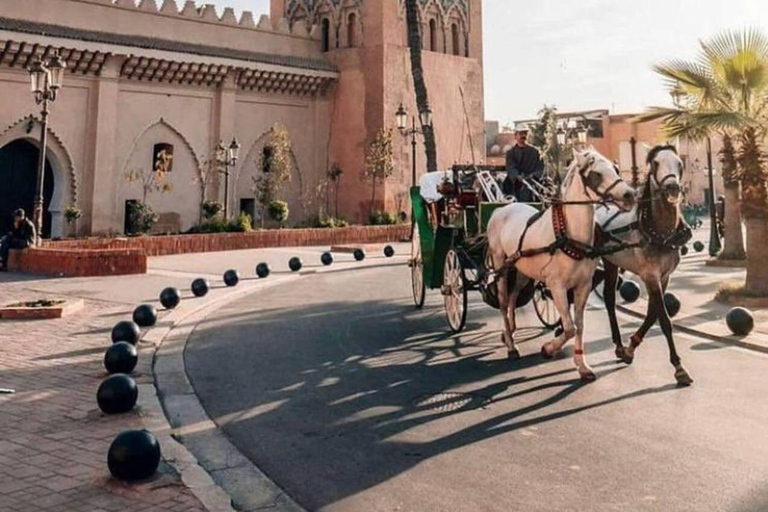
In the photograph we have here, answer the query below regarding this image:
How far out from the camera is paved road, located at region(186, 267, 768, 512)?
3.72 metres

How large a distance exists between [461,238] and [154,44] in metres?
22.8

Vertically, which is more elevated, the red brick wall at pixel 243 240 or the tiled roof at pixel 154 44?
the tiled roof at pixel 154 44

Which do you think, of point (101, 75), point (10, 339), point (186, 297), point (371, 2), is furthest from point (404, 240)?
point (10, 339)

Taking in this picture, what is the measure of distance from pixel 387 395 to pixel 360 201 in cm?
2818

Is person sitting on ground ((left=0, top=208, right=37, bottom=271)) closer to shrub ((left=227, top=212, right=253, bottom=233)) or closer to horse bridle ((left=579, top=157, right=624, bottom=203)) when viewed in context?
shrub ((left=227, top=212, right=253, bottom=233))

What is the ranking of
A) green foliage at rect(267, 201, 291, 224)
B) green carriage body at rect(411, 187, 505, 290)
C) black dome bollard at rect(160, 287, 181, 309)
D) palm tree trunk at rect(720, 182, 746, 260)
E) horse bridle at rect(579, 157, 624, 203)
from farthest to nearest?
green foliage at rect(267, 201, 291, 224) → palm tree trunk at rect(720, 182, 746, 260) → black dome bollard at rect(160, 287, 181, 309) → green carriage body at rect(411, 187, 505, 290) → horse bridle at rect(579, 157, 624, 203)

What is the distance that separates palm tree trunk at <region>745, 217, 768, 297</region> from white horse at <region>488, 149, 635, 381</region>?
6.30 metres

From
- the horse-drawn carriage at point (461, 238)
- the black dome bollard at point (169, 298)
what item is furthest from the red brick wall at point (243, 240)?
the horse-drawn carriage at point (461, 238)

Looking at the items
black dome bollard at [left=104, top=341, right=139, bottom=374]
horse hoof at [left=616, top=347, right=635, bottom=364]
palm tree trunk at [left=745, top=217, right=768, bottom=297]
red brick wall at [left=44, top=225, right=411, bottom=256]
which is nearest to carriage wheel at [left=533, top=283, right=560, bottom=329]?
horse hoof at [left=616, top=347, right=635, bottom=364]

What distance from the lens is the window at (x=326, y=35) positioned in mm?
34725

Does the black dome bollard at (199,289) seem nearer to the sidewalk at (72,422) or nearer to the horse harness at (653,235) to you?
the sidewalk at (72,422)

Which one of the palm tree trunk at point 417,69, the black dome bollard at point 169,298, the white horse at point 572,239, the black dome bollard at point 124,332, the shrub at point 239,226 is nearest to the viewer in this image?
the white horse at point 572,239

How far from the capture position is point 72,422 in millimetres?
4875

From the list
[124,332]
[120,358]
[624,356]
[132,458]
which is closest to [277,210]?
[124,332]
